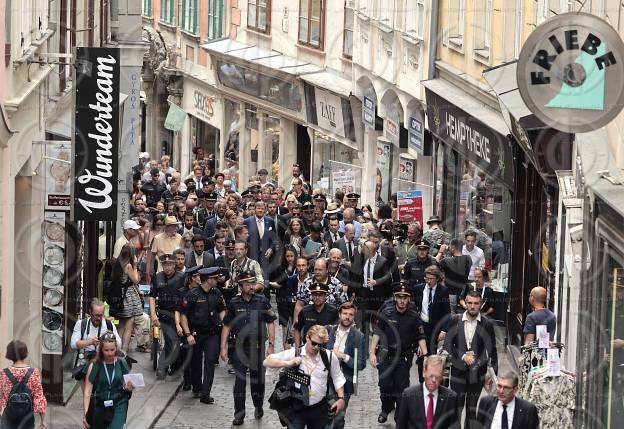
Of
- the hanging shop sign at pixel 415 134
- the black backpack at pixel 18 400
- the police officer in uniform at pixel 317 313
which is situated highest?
the hanging shop sign at pixel 415 134

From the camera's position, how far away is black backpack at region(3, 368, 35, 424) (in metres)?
15.6

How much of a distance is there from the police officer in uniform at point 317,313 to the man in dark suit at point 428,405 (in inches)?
178

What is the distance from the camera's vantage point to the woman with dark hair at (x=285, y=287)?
2205 cm

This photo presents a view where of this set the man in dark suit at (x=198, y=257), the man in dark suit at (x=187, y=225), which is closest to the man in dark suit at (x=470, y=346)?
the man in dark suit at (x=198, y=257)

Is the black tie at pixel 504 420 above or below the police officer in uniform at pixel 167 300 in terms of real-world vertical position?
below

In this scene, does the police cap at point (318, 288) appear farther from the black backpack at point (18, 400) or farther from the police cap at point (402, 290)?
the black backpack at point (18, 400)

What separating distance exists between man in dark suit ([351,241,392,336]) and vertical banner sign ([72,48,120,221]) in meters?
3.51

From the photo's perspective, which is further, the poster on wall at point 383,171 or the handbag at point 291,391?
the poster on wall at point 383,171

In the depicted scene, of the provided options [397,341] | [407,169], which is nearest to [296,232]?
[397,341]

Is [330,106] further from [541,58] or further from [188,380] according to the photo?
[541,58]

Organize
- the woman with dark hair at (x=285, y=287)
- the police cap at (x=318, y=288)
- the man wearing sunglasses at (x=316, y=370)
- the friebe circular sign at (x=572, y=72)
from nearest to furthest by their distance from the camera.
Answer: the friebe circular sign at (x=572, y=72)
the man wearing sunglasses at (x=316, y=370)
the police cap at (x=318, y=288)
the woman with dark hair at (x=285, y=287)

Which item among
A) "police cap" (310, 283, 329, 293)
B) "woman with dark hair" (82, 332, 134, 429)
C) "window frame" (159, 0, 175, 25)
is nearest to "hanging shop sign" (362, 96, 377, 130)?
"police cap" (310, 283, 329, 293)

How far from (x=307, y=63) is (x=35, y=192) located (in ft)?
A: 70.4

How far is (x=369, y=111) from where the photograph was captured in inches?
1416
